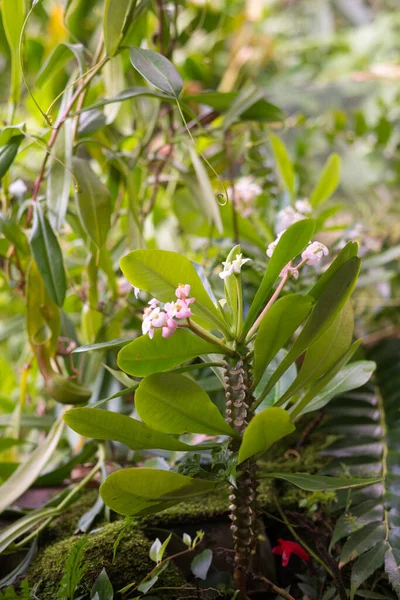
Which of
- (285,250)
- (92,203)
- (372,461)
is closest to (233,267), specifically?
(285,250)

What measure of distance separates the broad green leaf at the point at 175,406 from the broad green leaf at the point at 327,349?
0.35 feet

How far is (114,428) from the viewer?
515mm

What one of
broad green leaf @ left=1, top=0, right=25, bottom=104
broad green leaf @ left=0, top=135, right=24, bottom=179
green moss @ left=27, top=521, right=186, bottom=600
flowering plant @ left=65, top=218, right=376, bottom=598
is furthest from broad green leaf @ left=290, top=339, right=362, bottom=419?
broad green leaf @ left=1, top=0, right=25, bottom=104

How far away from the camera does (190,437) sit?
70cm

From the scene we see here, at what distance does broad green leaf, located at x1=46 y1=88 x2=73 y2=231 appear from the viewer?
689mm

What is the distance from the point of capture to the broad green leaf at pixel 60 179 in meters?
0.69

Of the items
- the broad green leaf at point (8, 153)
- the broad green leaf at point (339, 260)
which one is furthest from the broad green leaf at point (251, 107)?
the broad green leaf at point (339, 260)

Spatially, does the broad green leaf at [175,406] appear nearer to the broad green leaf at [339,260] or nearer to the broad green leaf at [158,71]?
the broad green leaf at [339,260]

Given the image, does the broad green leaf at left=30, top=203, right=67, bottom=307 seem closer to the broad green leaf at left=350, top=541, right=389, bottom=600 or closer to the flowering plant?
the flowering plant

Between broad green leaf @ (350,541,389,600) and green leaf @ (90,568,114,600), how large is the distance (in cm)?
25

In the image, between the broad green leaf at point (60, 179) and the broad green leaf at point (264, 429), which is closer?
the broad green leaf at point (264, 429)

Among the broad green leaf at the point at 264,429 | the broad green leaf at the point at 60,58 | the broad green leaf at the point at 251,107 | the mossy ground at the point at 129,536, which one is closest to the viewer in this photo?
the broad green leaf at the point at 264,429

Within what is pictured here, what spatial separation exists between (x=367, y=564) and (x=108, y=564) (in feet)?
0.92

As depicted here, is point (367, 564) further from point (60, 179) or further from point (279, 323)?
point (60, 179)
